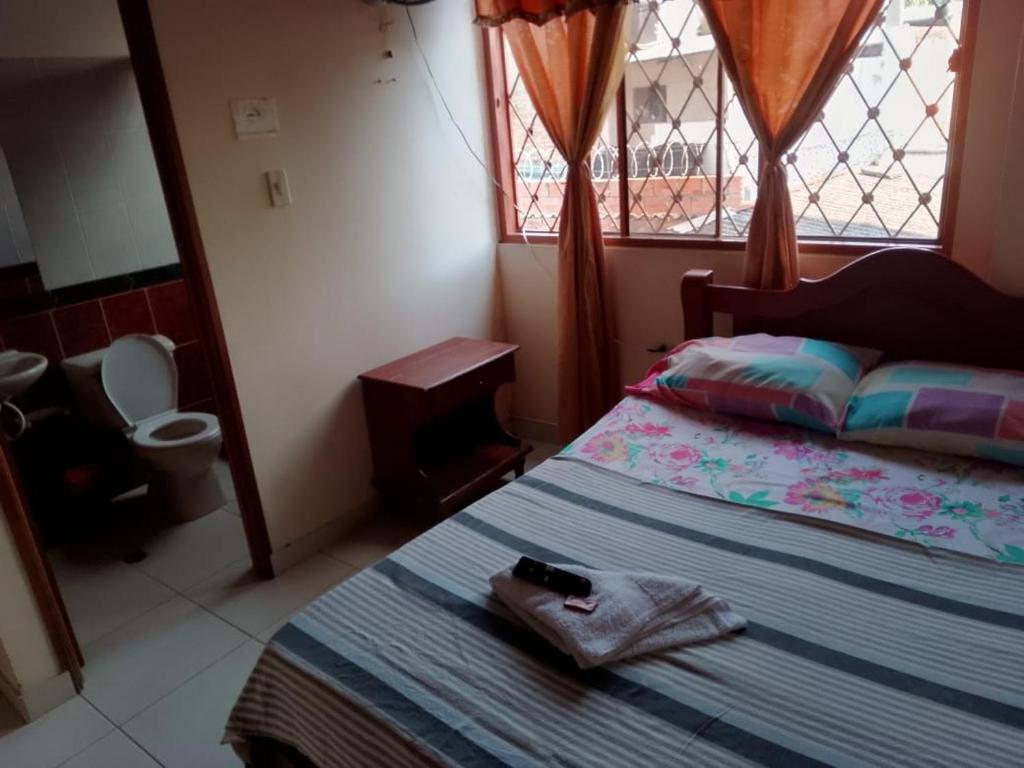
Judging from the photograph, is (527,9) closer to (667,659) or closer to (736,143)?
(736,143)

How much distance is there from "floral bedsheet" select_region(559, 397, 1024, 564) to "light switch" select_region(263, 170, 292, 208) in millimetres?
1277

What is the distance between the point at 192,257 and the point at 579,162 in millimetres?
1472

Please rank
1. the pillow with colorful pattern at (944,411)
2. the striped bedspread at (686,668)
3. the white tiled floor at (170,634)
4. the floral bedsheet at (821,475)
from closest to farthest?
the striped bedspread at (686,668)
the floral bedsheet at (821,475)
the pillow with colorful pattern at (944,411)
the white tiled floor at (170,634)

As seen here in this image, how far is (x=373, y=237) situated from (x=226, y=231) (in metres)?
0.60

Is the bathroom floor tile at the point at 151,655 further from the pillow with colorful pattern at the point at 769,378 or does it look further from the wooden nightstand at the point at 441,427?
the pillow with colorful pattern at the point at 769,378

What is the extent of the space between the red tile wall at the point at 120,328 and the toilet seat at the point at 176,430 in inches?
7.7

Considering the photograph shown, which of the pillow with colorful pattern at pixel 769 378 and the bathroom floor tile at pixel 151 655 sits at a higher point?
the pillow with colorful pattern at pixel 769 378

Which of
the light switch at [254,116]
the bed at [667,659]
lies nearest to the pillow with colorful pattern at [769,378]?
the bed at [667,659]

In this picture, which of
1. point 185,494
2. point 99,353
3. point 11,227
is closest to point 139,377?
point 99,353

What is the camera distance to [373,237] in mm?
2713

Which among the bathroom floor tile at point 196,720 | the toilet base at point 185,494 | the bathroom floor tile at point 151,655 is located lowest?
the bathroom floor tile at point 196,720

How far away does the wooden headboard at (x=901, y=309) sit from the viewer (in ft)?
6.83

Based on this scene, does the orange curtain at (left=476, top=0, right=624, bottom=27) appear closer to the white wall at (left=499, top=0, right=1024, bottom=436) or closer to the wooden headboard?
the white wall at (left=499, top=0, right=1024, bottom=436)

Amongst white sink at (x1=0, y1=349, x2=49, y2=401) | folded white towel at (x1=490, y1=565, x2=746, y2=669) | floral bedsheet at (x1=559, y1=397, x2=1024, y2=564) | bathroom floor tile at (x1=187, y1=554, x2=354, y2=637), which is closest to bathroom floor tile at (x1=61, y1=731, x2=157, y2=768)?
bathroom floor tile at (x1=187, y1=554, x2=354, y2=637)
